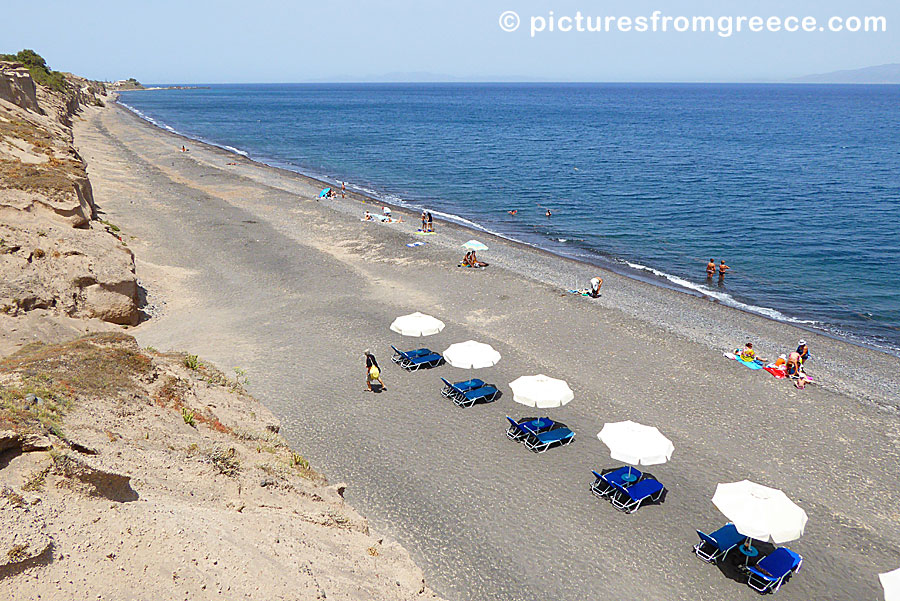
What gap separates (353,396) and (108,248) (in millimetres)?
13354

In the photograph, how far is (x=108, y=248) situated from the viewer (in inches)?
903

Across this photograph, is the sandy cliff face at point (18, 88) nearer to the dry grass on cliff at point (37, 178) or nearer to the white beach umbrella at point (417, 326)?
the dry grass on cliff at point (37, 178)

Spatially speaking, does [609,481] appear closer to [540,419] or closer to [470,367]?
[540,419]

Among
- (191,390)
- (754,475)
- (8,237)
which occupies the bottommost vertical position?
(754,475)

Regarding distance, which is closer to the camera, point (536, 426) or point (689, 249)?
point (536, 426)

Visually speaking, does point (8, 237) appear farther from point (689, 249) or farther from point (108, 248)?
point (689, 249)

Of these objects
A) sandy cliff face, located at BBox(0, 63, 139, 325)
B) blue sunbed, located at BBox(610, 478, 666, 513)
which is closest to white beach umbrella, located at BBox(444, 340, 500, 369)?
blue sunbed, located at BBox(610, 478, 666, 513)

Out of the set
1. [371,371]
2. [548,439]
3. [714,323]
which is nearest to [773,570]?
[548,439]

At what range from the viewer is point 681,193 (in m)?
54.4

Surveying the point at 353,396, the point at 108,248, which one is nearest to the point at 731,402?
the point at 353,396

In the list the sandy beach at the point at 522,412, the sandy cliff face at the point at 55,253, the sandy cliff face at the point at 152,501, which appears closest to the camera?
the sandy cliff face at the point at 152,501

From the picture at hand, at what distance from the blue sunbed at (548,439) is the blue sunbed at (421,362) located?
5444 millimetres

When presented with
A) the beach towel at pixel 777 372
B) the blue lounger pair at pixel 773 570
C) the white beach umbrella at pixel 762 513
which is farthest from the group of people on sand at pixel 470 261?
the blue lounger pair at pixel 773 570

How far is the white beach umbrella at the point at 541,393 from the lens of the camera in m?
15.4
